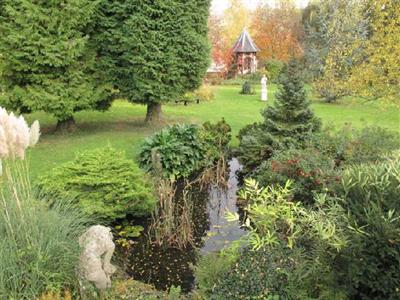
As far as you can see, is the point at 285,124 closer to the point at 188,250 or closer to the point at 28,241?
the point at 188,250

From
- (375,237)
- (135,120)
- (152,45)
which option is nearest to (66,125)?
(135,120)

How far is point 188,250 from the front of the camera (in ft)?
18.5

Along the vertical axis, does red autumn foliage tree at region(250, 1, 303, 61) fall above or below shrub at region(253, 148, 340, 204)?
above

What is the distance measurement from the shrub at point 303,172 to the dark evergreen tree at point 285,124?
45.9 inches

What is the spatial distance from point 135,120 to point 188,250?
8369 mm

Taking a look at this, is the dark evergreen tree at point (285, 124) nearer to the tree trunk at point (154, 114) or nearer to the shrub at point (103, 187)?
the shrub at point (103, 187)

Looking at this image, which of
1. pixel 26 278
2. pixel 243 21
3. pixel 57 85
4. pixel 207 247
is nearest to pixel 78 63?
pixel 57 85

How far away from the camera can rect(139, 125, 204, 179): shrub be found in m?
8.18

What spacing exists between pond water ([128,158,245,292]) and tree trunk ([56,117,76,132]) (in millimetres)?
5551

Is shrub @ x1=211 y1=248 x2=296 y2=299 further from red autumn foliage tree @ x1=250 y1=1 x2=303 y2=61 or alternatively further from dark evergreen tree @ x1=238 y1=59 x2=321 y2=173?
red autumn foliage tree @ x1=250 y1=1 x2=303 y2=61

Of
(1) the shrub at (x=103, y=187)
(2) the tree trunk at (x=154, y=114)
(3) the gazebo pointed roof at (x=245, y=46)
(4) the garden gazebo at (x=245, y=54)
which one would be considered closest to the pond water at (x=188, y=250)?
(1) the shrub at (x=103, y=187)

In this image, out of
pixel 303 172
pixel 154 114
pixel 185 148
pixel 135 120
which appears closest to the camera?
pixel 303 172

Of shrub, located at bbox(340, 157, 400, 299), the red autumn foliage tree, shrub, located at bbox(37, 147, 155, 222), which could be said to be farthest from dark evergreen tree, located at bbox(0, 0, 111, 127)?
the red autumn foliage tree

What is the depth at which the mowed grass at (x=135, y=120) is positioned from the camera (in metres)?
9.71
